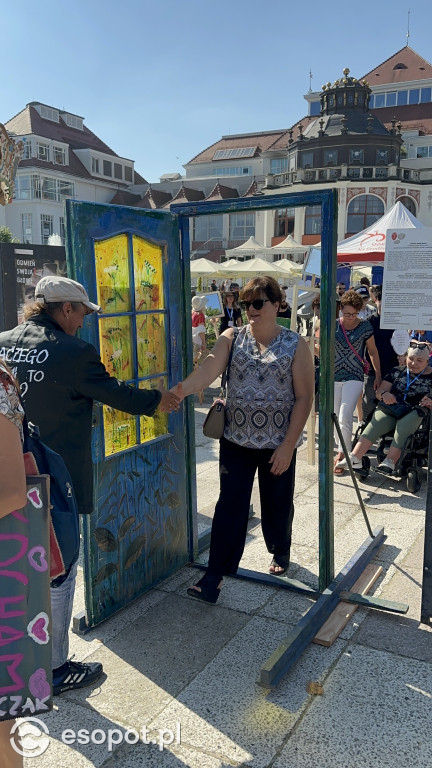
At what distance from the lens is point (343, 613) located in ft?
11.0

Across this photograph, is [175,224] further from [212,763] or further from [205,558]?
[212,763]

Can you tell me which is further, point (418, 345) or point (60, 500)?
point (418, 345)

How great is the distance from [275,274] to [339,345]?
12.8m

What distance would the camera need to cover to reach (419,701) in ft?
8.71

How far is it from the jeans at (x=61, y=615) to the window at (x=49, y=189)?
51385mm

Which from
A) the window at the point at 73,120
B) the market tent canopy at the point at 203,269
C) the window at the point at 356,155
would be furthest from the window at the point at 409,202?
the window at the point at 73,120

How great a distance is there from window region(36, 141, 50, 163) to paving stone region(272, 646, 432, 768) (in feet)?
173

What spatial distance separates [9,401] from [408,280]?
240 centimetres

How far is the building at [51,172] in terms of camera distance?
4906 cm

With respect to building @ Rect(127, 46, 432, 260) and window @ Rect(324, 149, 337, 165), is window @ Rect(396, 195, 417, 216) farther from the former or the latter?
window @ Rect(324, 149, 337, 165)

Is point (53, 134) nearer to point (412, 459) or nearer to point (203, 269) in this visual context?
point (203, 269)

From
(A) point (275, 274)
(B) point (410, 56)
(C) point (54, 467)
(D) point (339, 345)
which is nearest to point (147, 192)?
(B) point (410, 56)

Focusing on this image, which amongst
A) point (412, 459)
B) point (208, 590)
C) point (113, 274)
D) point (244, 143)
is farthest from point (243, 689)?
point (244, 143)

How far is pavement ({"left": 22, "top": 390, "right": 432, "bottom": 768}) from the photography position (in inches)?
93.9
